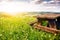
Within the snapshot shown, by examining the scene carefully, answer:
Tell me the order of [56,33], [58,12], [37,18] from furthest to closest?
[37,18], [58,12], [56,33]

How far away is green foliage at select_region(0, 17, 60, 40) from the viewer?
6.31 ft

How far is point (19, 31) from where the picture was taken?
6.67 ft

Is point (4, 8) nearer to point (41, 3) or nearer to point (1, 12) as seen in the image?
point (1, 12)

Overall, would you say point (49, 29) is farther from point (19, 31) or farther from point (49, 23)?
point (19, 31)

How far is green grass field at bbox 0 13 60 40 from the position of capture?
1.92m

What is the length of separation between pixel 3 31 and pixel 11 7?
257 mm

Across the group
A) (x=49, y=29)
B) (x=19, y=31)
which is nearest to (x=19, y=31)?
(x=19, y=31)

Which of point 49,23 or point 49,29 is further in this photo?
point 49,23

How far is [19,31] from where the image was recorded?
6.67ft

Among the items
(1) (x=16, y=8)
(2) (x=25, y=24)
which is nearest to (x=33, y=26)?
(2) (x=25, y=24)

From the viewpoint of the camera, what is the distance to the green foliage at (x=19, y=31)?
1.92 metres

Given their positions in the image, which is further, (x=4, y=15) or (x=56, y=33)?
(x=4, y=15)

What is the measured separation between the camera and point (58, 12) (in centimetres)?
207

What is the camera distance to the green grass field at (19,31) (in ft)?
6.31
